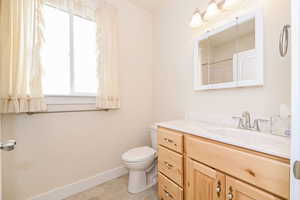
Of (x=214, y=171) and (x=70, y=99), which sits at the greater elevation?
(x=70, y=99)

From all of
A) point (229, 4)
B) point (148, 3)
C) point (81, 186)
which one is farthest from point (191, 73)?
point (81, 186)

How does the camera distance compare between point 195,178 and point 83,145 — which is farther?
point 83,145

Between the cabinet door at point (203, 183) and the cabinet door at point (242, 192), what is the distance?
1.6 inches

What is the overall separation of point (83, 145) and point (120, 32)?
1.62 meters

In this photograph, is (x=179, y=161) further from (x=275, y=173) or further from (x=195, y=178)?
(x=275, y=173)

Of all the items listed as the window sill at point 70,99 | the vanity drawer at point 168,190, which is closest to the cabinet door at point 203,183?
the vanity drawer at point 168,190

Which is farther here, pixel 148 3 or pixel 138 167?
pixel 148 3

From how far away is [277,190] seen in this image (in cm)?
63

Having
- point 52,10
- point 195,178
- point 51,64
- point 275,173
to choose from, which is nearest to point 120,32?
point 52,10

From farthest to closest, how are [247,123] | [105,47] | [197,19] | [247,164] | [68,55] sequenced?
1. [105,47]
2. [68,55]
3. [197,19]
4. [247,123]
5. [247,164]

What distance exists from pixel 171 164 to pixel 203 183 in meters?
0.34

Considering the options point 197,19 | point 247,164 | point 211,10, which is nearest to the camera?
point 247,164

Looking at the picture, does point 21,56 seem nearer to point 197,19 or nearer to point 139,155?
point 139,155

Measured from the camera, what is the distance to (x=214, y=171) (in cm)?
90
